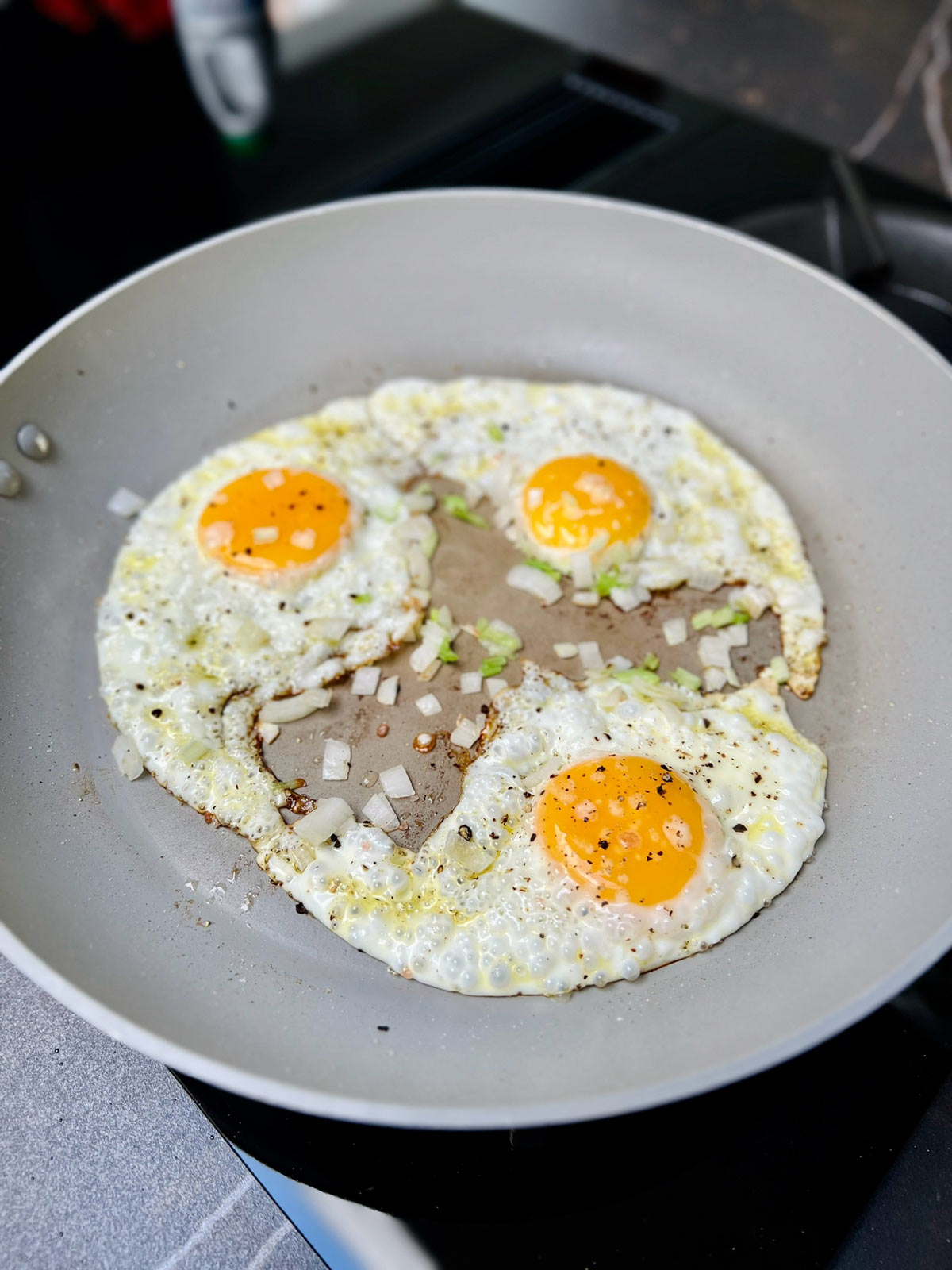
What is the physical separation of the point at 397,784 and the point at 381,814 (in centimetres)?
7

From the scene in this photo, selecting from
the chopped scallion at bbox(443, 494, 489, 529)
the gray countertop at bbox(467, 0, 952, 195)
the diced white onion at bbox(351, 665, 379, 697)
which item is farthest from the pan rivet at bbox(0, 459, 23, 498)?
the gray countertop at bbox(467, 0, 952, 195)

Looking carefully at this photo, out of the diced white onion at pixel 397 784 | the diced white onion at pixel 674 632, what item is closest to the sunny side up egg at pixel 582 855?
the diced white onion at pixel 397 784

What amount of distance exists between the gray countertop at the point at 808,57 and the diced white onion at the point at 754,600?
243cm

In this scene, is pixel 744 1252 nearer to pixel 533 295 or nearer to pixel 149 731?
pixel 149 731

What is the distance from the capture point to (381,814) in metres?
1.68

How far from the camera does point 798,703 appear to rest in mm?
1841

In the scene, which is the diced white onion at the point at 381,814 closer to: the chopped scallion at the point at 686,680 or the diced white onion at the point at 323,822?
the diced white onion at the point at 323,822

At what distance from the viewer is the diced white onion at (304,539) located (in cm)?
195

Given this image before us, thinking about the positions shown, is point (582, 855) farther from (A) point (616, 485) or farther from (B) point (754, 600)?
(A) point (616, 485)

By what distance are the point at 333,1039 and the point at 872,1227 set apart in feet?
2.68

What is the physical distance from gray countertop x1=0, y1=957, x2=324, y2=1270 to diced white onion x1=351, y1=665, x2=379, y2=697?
2.41 feet

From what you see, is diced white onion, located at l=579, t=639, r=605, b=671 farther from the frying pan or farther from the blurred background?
the blurred background

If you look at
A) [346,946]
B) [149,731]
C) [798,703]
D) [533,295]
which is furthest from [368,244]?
[346,946]

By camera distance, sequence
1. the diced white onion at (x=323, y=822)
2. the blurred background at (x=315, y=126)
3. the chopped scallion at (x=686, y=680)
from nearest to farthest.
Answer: the diced white onion at (x=323, y=822)
the chopped scallion at (x=686, y=680)
the blurred background at (x=315, y=126)
